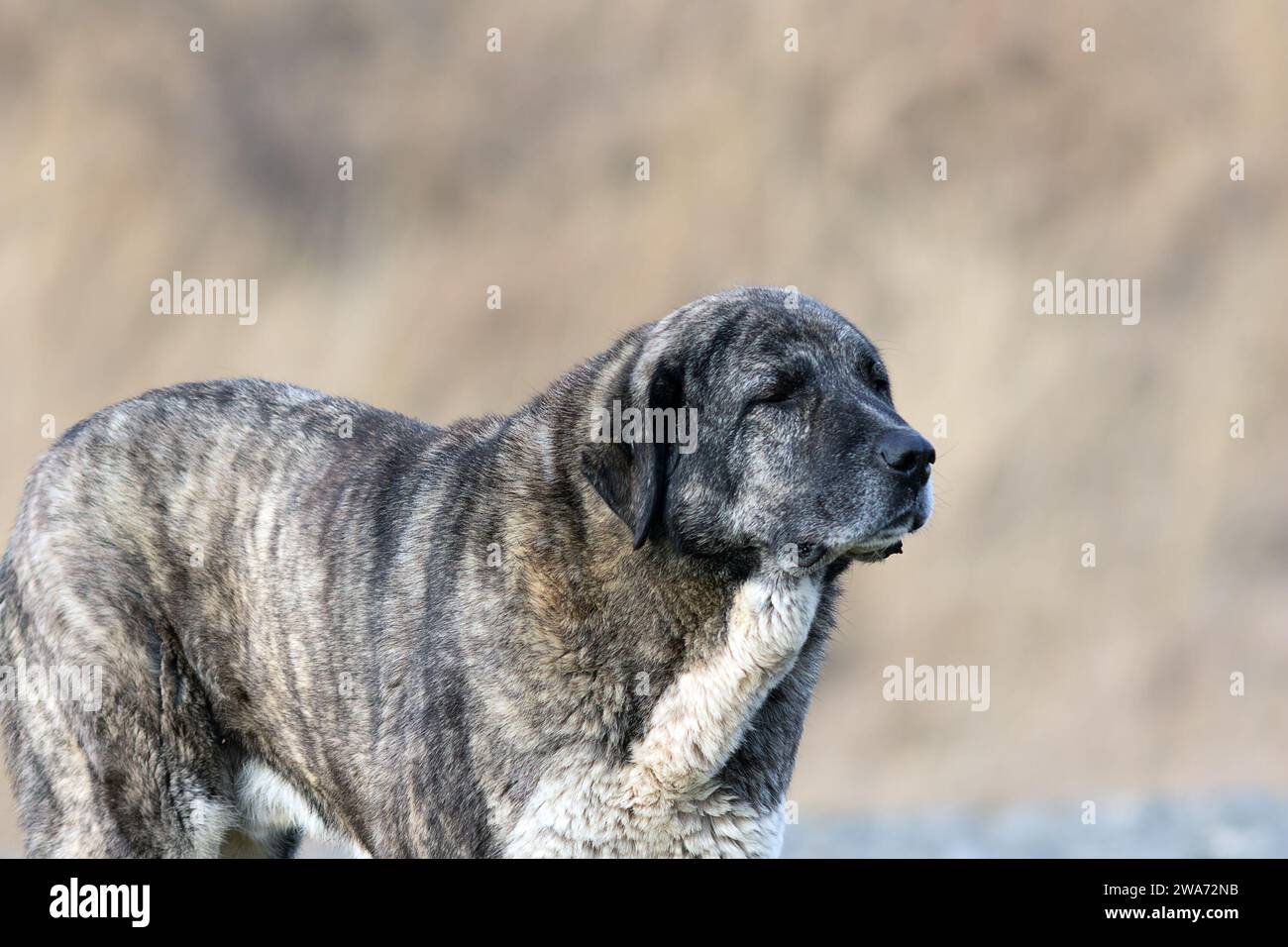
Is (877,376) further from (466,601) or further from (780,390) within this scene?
(466,601)

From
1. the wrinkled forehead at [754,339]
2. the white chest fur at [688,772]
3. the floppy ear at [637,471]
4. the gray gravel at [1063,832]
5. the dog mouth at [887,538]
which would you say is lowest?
the gray gravel at [1063,832]

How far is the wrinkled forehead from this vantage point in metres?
5.25

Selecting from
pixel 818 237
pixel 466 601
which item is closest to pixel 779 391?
pixel 466 601

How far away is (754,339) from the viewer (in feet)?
17.4

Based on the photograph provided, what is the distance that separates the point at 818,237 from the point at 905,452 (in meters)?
13.4

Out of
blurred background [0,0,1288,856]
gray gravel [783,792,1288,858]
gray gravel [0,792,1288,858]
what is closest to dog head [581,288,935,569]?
gray gravel [0,792,1288,858]

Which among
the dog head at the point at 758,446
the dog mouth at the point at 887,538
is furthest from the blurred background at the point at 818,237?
the dog mouth at the point at 887,538

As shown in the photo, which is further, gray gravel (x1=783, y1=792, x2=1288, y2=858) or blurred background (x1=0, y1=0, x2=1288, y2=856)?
blurred background (x1=0, y1=0, x2=1288, y2=856)

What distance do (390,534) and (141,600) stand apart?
861 millimetres

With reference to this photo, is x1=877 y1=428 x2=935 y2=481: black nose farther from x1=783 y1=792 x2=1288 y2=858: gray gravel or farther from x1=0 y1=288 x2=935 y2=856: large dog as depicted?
x1=783 y1=792 x2=1288 y2=858: gray gravel

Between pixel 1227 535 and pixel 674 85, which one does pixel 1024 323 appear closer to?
pixel 1227 535

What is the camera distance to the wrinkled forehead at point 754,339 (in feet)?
17.2

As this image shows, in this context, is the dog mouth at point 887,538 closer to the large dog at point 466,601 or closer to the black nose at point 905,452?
the large dog at point 466,601

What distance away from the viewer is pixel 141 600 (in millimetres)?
5680
